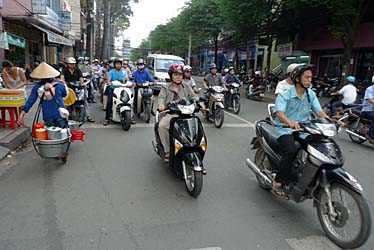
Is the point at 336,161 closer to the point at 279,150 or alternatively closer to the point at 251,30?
the point at 279,150

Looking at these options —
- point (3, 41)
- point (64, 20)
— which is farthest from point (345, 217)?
point (64, 20)

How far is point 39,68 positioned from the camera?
4.95 m

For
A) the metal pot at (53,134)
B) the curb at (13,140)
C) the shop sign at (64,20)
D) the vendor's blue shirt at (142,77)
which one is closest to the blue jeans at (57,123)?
the metal pot at (53,134)

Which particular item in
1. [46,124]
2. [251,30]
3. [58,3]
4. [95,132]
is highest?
[58,3]

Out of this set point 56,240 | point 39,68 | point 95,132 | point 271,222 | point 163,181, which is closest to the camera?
point 56,240

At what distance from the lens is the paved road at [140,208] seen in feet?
9.88

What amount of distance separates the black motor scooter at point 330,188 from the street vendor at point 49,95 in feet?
11.8

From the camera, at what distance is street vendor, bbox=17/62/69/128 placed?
4.92 meters

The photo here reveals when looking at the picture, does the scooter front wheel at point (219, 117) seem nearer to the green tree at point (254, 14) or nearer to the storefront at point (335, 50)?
the green tree at point (254, 14)

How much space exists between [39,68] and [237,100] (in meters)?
7.41

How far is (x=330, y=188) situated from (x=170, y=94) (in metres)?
2.70

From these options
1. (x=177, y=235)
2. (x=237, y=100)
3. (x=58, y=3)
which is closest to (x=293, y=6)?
(x=237, y=100)

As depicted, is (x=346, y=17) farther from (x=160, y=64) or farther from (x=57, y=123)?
(x=57, y=123)

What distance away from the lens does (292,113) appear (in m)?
3.72
